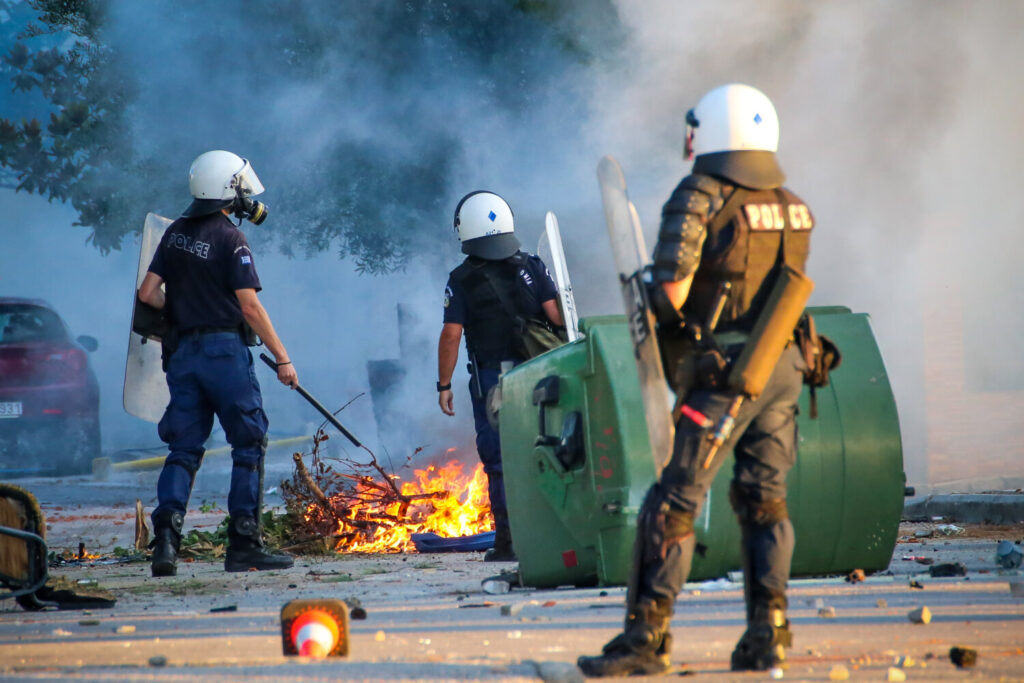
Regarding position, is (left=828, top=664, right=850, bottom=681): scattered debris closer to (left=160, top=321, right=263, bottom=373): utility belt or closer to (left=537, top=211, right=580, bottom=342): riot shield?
(left=537, top=211, right=580, bottom=342): riot shield

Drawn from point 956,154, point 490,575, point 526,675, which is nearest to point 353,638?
point 526,675

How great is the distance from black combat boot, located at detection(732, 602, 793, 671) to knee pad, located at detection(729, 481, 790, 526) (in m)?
0.21

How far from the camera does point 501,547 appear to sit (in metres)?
6.66

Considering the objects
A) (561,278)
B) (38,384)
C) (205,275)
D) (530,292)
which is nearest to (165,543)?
Answer: (205,275)

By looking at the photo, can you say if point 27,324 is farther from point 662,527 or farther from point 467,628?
point 662,527

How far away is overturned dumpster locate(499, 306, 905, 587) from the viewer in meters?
4.42

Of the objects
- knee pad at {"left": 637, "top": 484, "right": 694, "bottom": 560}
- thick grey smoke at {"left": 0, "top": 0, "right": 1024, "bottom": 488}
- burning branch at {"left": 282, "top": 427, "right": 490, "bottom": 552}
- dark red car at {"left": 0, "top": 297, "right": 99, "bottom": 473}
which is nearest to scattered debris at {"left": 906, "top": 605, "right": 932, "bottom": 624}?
knee pad at {"left": 637, "top": 484, "right": 694, "bottom": 560}

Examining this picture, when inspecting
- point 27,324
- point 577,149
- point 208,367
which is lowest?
point 208,367

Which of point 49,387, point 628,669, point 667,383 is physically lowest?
point 628,669

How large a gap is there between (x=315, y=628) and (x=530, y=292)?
11.6 feet

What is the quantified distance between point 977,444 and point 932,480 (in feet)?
1.55

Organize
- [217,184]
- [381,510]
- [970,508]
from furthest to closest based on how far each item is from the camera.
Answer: [970,508]
[381,510]
[217,184]

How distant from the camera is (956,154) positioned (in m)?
11.2

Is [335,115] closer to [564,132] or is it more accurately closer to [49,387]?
[564,132]
